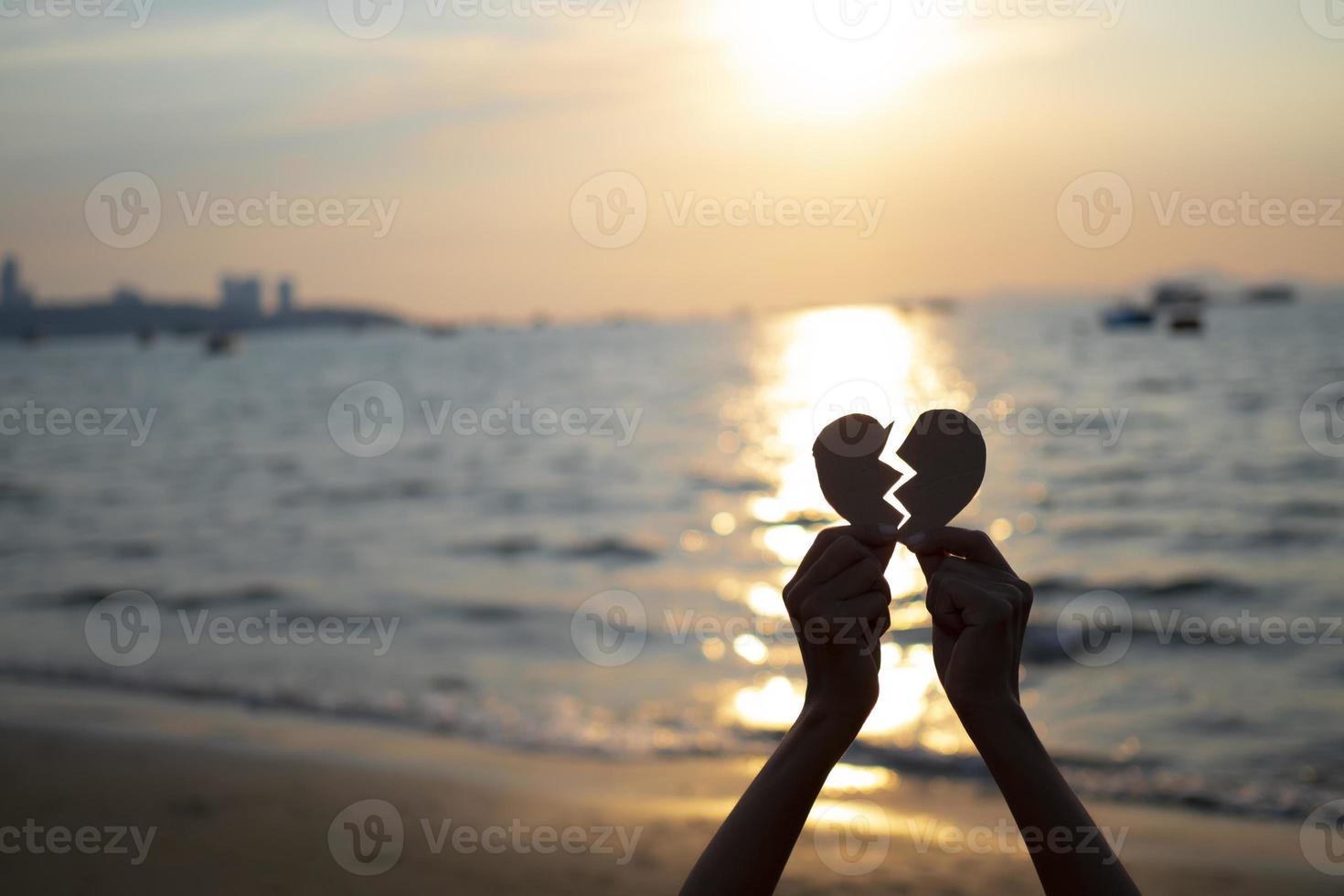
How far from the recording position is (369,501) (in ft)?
58.3

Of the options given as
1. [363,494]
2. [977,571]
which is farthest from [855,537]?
[363,494]

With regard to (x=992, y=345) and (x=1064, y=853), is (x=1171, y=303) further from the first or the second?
(x=1064, y=853)

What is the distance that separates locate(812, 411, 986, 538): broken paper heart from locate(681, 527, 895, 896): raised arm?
13 centimetres

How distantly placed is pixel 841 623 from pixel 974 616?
0.70 ft

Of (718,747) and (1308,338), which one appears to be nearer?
(718,747)

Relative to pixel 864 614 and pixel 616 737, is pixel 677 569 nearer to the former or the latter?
pixel 616 737

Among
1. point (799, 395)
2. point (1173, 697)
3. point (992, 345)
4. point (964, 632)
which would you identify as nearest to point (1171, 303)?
point (992, 345)

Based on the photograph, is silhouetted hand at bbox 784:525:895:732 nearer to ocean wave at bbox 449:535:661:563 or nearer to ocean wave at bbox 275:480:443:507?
ocean wave at bbox 449:535:661:563

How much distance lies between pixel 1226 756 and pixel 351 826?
470cm

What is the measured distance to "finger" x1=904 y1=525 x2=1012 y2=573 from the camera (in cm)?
191

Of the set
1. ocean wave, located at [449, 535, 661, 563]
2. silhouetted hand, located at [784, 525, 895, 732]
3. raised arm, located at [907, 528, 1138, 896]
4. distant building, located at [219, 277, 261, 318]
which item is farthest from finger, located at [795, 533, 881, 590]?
distant building, located at [219, 277, 261, 318]

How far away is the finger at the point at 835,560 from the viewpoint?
1.90 metres

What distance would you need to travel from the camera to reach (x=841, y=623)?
1.88 m

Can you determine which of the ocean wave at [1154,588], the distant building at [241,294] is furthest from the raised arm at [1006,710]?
the distant building at [241,294]
